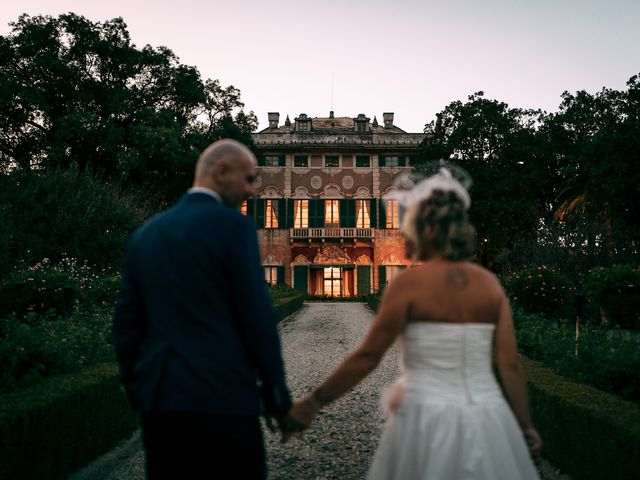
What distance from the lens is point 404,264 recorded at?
2992cm

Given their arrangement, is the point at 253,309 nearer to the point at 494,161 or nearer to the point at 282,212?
A: the point at 494,161

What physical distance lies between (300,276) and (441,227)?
91.6 ft

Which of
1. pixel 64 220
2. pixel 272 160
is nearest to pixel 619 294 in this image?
pixel 64 220

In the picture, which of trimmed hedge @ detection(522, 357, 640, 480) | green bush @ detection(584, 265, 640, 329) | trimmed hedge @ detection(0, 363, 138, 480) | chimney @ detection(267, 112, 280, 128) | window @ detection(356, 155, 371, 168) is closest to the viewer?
trimmed hedge @ detection(522, 357, 640, 480)

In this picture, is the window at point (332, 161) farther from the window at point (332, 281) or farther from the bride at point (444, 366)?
the bride at point (444, 366)

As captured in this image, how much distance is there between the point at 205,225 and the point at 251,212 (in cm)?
2819

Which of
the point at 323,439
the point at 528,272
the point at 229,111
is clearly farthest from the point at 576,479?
the point at 229,111

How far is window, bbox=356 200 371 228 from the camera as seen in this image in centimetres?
2967

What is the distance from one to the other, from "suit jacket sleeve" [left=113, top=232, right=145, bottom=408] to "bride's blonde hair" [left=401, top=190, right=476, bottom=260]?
0.90 metres

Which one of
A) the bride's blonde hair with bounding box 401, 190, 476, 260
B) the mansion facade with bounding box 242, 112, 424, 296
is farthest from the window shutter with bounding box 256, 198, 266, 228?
the bride's blonde hair with bounding box 401, 190, 476, 260

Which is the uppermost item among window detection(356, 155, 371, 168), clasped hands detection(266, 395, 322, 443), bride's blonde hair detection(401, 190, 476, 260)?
window detection(356, 155, 371, 168)

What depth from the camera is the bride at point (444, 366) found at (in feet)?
5.85

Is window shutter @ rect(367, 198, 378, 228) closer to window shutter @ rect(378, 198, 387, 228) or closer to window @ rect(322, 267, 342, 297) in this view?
window shutter @ rect(378, 198, 387, 228)

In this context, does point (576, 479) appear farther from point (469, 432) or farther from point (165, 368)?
point (165, 368)
